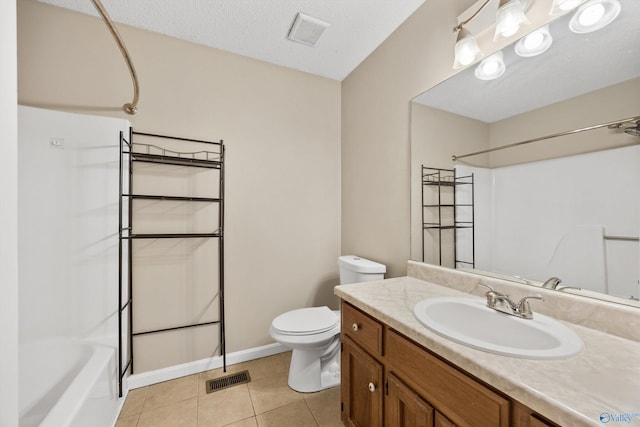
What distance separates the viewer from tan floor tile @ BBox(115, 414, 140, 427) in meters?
1.41

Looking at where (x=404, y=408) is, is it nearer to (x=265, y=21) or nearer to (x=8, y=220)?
(x=8, y=220)

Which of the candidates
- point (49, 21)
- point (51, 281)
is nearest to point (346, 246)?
point (51, 281)

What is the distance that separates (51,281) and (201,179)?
1032 millimetres

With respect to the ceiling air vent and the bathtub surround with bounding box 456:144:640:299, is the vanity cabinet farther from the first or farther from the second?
the ceiling air vent

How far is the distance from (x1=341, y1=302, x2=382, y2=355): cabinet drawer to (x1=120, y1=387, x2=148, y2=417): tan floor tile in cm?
138

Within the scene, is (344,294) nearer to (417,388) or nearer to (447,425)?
(417,388)

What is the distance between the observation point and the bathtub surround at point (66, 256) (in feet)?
4.56

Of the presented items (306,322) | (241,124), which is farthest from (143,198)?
(306,322)

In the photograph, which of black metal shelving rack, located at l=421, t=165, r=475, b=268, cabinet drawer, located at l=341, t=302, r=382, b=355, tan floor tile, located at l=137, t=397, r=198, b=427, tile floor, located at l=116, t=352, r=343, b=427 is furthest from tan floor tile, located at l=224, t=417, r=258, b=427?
black metal shelving rack, located at l=421, t=165, r=475, b=268

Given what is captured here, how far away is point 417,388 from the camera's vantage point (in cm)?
87

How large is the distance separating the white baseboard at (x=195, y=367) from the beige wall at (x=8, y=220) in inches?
52.3

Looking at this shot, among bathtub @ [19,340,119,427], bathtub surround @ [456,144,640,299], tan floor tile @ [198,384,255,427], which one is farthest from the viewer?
tan floor tile @ [198,384,255,427]

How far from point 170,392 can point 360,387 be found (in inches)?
52.2

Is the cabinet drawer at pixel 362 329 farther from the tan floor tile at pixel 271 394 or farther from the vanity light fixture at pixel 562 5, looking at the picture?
the vanity light fixture at pixel 562 5
